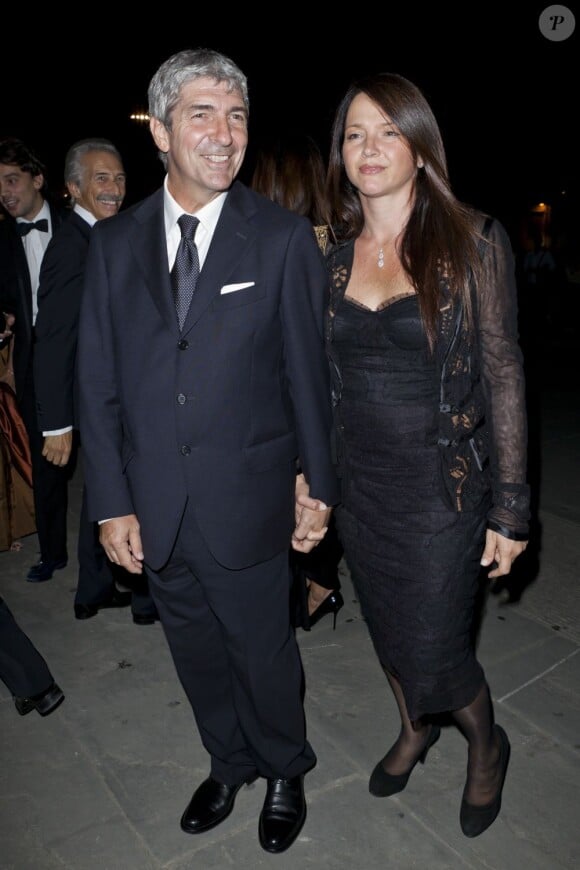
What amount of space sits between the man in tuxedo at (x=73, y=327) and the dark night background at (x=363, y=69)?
942 centimetres

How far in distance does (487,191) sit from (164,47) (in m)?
8.68

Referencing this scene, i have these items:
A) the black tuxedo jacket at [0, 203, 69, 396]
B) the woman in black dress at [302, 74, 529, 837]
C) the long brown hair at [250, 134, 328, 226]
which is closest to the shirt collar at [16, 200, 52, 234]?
the black tuxedo jacket at [0, 203, 69, 396]

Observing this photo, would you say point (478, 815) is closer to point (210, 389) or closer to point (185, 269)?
point (210, 389)

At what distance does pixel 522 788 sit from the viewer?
254 cm

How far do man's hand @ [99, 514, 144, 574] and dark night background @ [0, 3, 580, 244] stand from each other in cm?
1127

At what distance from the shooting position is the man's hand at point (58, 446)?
3.43m

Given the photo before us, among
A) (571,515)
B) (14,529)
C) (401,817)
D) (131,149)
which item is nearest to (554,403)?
(571,515)

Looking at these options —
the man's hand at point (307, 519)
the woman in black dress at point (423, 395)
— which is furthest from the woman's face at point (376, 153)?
the man's hand at point (307, 519)

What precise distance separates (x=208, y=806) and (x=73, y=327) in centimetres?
205

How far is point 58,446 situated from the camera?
3438 millimetres

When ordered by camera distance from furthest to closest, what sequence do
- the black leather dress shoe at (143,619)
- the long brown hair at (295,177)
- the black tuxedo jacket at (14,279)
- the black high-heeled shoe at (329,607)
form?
the black tuxedo jacket at (14,279), the black leather dress shoe at (143,619), the black high-heeled shoe at (329,607), the long brown hair at (295,177)

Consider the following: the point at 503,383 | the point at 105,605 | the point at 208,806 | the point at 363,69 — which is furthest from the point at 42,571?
the point at 363,69

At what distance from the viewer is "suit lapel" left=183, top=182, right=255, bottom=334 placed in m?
1.98

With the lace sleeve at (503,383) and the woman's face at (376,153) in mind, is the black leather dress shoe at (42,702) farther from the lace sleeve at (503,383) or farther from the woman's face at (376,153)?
the woman's face at (376,153)
